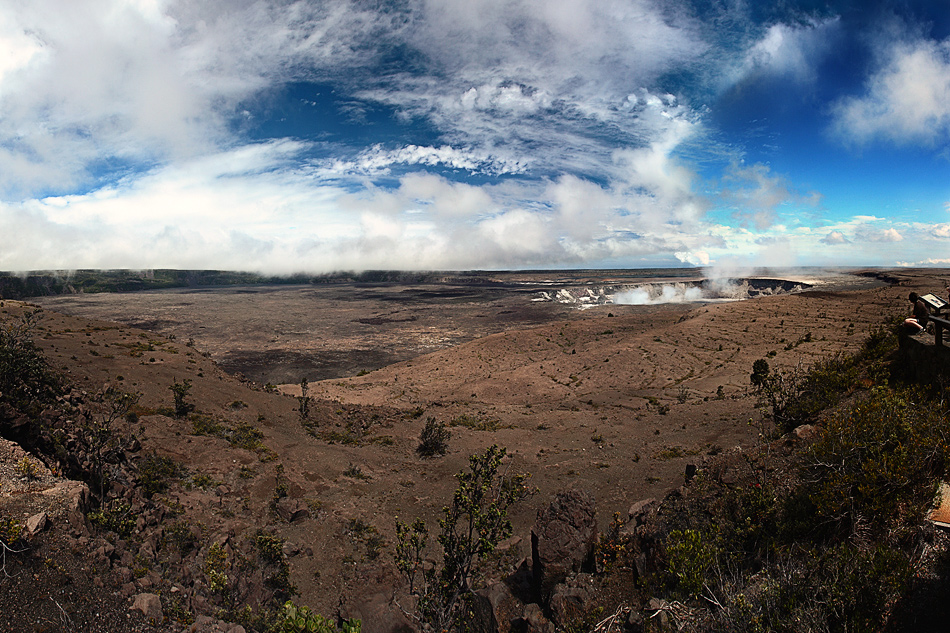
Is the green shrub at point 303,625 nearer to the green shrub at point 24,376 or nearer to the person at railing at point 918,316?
the person at railing at point 918,316

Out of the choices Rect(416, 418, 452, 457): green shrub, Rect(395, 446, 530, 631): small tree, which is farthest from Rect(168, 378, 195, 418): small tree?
Rect(395, 446, 530, 631): small tree

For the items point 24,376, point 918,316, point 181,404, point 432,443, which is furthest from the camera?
point 432,443

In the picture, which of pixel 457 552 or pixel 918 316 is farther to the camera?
pixel 918 316

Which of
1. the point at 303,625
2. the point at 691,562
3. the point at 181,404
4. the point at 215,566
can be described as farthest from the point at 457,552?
the point at 181,404

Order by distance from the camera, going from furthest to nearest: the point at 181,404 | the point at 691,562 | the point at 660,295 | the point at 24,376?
1. the point at 660,295
2. the point at 181,404
3. the point at 24,376
4. the point at 691,562

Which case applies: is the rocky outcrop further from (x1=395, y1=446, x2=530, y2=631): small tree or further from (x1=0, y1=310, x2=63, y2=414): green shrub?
(x1=0, y1=310, x2=63, y2=414): green shrub

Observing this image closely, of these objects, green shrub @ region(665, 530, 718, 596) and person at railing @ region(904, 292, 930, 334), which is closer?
green shrub @ region(665, 530, 718, 596)

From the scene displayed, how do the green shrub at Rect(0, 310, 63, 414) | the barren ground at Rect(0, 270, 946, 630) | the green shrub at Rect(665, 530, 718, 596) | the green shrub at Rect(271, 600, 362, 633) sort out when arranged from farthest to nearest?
the barren ground at Rect(0, 270, 946, 630), the green shrub at Rect(0, 310, 63, 414), the green shrub at Rect(271, 600, 362, 633), the green shrub at Rect(665, 530, 718, 596)

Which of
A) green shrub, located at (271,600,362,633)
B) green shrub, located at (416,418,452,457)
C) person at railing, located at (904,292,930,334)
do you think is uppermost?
person at railing, located at (904,292,930,334)

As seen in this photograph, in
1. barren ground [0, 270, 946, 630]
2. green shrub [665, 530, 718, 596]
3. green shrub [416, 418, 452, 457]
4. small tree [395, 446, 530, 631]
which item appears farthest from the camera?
green shrub [416, 418, 452, 457]

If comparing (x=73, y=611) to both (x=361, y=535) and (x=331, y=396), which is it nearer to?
(x=361, y=535)

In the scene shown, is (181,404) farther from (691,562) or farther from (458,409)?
(691,562)
